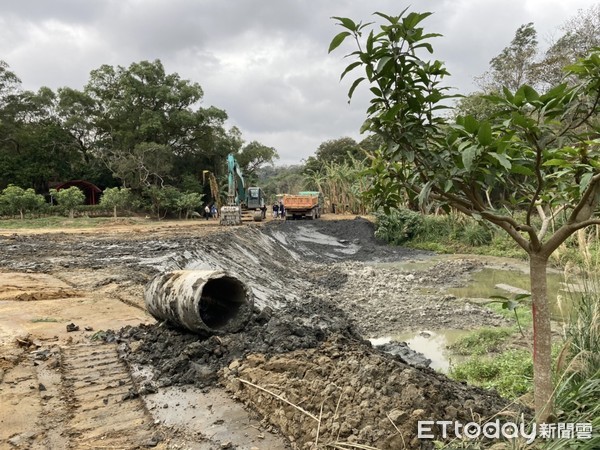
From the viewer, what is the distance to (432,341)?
8.25 meters

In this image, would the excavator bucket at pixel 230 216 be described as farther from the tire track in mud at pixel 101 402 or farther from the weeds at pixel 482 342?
the tire track in mud at pixel 101 402

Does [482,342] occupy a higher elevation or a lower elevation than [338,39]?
lower

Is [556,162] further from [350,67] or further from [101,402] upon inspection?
[101,402]

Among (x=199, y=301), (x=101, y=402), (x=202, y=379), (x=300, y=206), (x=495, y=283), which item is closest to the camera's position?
(x=101, y=402)

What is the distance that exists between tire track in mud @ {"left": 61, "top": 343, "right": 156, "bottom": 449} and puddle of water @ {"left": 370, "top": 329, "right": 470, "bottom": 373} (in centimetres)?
465

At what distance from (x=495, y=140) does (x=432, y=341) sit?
22.6ft

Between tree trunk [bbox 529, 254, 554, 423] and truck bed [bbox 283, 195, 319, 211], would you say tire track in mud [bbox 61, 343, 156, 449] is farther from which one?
truck bed [bbox 283, 195, 319, 211]

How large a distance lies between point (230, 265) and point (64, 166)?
28.1 m

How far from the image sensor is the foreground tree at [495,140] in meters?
2.04

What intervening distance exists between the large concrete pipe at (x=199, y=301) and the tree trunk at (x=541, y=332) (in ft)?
11.4

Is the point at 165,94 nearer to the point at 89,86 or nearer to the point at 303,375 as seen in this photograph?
the point at 89,86

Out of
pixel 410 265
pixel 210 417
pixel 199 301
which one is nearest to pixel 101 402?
pixel 210 417

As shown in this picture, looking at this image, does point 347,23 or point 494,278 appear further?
point 494,278

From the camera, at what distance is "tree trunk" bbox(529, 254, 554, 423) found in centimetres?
245
